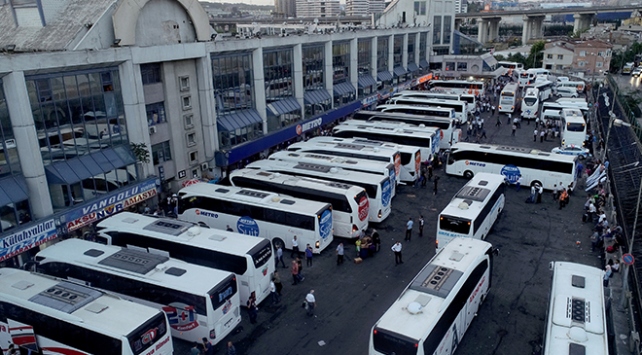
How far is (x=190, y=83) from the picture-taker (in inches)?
1271

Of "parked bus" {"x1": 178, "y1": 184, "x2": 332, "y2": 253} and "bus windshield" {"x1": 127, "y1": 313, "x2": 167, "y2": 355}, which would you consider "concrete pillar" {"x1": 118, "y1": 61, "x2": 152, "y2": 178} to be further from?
"bus windshield" {"x1": 127, "y1": 313, "x2": 167, "y2": 355}

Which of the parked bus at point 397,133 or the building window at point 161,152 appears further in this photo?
the parked bus at point 397,133

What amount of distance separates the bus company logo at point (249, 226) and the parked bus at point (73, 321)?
9555 millimetres

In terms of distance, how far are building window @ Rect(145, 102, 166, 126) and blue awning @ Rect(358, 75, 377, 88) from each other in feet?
95.9

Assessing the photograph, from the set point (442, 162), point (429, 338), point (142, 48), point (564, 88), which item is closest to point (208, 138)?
point (142, 48)

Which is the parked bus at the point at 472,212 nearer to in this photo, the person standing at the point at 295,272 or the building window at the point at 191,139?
the person standing at the point at 295,272

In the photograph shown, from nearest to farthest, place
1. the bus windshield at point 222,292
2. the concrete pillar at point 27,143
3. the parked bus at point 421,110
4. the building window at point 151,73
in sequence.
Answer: the bus windshield at point 222,292 → the concrete pillar at point 27,143 → the building window at point 151,73 → the parked bus at point 421,110

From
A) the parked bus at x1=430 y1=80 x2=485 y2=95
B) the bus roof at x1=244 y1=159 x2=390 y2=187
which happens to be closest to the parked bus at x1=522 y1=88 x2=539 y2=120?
the parked bus at x1=430 y1=80 x2=485 y2=95

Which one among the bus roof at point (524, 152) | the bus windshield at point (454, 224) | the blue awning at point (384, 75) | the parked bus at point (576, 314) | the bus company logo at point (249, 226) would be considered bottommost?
the bus company logo at point (249, 226)

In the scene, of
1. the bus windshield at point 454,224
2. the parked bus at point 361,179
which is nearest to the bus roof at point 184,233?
the bus windshield at point 454,224

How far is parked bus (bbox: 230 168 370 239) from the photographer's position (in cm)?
2441

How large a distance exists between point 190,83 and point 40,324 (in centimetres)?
2052

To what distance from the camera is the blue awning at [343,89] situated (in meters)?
50.3

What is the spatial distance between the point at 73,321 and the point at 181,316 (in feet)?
11.5
